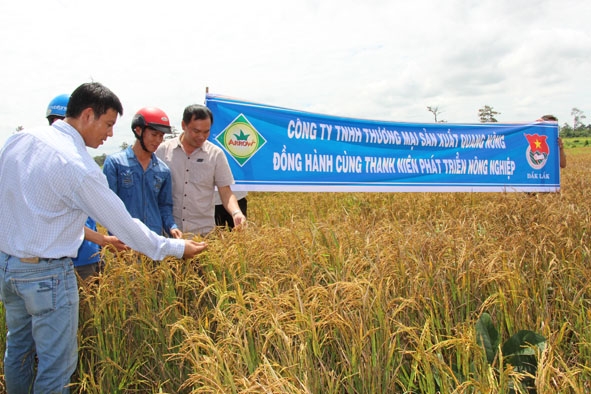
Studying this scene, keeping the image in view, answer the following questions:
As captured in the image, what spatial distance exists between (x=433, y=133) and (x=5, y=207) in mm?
5017

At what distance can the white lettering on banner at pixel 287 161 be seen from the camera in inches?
184

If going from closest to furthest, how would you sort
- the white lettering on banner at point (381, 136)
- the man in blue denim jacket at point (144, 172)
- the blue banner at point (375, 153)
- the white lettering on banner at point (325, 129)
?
the man in blue denim jacket at point (144, 172) < the blue banner at point (375, 153) < the white lettering on banner at point (325, 129) < the white lettering on banner at point (381, 136)

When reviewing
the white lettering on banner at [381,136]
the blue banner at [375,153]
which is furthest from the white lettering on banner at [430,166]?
the white lettering on banner at [381,136]

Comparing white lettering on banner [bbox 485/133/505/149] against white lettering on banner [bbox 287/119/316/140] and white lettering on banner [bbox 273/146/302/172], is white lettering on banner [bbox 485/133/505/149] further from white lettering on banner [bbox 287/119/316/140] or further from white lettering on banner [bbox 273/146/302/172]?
white lettering on banner [bbox 273/146/302/172]

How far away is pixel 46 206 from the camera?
1.76m

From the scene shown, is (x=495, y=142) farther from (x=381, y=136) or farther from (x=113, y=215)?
(x=113, y=215)

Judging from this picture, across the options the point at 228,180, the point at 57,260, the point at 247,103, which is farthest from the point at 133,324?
the point at 247,103

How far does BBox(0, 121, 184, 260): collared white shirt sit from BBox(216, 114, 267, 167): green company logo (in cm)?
254

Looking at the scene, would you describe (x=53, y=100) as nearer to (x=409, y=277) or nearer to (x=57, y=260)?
(x=57, y=260)

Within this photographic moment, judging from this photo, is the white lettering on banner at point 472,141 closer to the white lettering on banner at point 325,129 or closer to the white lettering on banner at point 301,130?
the white lettering on banner at point 325,129

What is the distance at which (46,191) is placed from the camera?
1.74 m

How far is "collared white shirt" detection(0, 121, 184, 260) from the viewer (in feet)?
5.68

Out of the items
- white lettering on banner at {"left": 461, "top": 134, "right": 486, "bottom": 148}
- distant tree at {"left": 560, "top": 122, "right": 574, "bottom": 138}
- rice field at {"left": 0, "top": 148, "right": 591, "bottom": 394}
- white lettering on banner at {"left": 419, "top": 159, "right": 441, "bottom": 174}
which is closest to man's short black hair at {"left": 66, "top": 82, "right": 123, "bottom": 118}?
rice field at {"left": 0, "top": 148, "right": 591, "bottom": 394}

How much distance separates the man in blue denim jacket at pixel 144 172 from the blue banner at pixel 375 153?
1414mm
